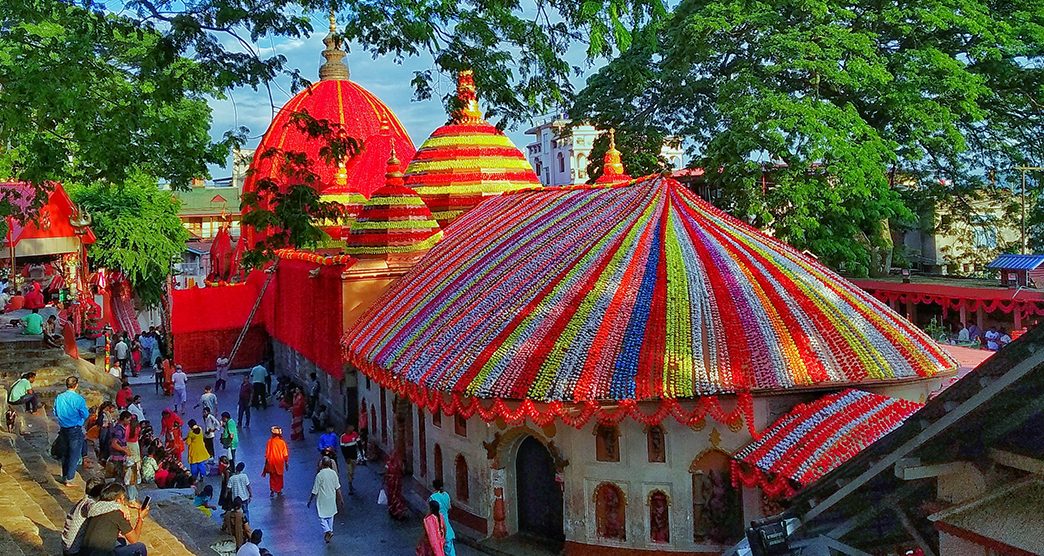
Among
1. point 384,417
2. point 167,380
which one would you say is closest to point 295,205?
point 384,417

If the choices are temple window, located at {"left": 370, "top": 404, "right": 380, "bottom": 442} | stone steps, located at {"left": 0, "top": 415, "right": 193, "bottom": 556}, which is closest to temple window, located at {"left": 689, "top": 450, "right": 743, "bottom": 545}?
stone steps, located at {"left": 0, "top": 415, "right": 193, "bottom": 556}

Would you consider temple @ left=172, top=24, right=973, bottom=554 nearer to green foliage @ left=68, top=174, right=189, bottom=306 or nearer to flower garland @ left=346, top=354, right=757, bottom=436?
flower garland @ left=346, top=354, right=757, bottom=436

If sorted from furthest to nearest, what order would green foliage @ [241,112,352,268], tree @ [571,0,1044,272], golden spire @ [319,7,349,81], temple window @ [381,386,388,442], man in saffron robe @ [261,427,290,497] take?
1. golden spire @ [319,7,349,81]
2. tree @ [571,0,1044,272]
3. temple window @ [381,386,388,442]
4. man in saffron robe @ [261,427,290,497]
5. green foliage @ [241,112,352,268]

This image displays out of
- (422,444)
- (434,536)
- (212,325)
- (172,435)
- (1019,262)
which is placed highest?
(1019,262)

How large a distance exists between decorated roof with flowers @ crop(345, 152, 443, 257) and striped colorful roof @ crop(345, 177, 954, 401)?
308 cm

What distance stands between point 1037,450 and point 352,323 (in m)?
14.4

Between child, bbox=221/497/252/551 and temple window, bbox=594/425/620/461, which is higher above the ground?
temple window, bbox=594/425/620/461

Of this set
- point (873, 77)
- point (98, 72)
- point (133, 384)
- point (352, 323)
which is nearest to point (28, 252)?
point (133, 384)

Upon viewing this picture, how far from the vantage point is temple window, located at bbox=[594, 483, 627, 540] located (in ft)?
35.2

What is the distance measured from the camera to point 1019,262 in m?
22.4

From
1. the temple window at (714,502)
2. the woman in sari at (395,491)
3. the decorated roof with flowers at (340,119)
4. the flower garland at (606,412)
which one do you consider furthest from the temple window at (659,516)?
the decorated roof with flowers at (340,119)

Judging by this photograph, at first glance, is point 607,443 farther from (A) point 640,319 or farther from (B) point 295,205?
(B) point 295,205

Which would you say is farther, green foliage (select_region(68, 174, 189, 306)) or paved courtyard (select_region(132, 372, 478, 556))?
green foliage (select_region(68, 174, 189, 306))

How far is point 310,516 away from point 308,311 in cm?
812
